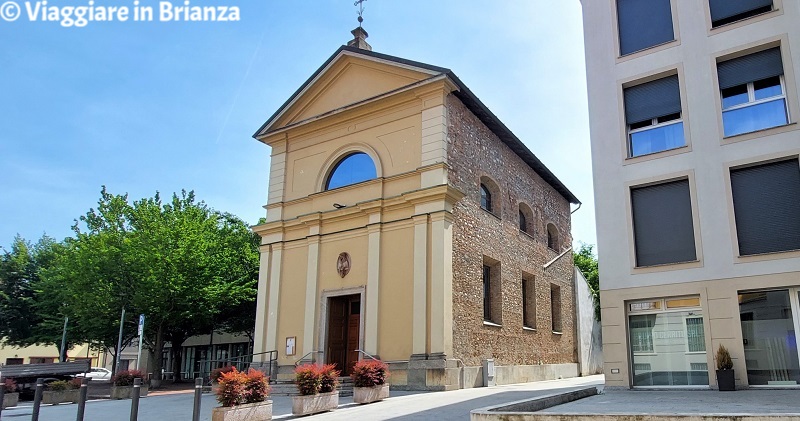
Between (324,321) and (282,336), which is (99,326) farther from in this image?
(324,321)

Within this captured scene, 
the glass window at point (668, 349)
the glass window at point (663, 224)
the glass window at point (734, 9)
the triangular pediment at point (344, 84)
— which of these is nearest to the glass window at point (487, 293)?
the triangular pediment at point (344, 84)

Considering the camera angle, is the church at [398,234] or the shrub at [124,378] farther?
the shrub at [124,378]

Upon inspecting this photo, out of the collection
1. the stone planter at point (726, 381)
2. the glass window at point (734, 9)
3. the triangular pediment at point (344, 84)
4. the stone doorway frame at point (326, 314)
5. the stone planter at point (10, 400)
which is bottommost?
the stone planter at point (10, 400)

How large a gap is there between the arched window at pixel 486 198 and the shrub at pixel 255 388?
1139 cm

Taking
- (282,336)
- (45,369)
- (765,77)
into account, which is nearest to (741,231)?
(765,77)

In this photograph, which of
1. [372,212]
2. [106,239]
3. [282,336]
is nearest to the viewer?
[372,212]

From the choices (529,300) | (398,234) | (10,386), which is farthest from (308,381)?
(529,300)

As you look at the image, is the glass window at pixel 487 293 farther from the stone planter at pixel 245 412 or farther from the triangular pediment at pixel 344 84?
the stone planter at pixel 245 412

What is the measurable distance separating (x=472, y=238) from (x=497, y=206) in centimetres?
282

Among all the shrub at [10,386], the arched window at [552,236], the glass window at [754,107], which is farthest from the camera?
the arched window at [552,236]

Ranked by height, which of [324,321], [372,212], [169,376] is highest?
[372,212]

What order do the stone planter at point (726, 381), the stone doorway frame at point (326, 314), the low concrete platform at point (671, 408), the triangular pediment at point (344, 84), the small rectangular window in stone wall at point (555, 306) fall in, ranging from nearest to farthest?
1. the low concrete platform at point (671, 408)
2. the stone planter at point (726, 381)
3. the stone doorway frame at point (326, 314)
4. the triangular pediment at point (344, 84)
5. the small rectangular window in stone wall at point (555, 306)

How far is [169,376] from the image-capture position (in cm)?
3469

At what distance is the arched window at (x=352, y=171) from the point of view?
19.7 m
